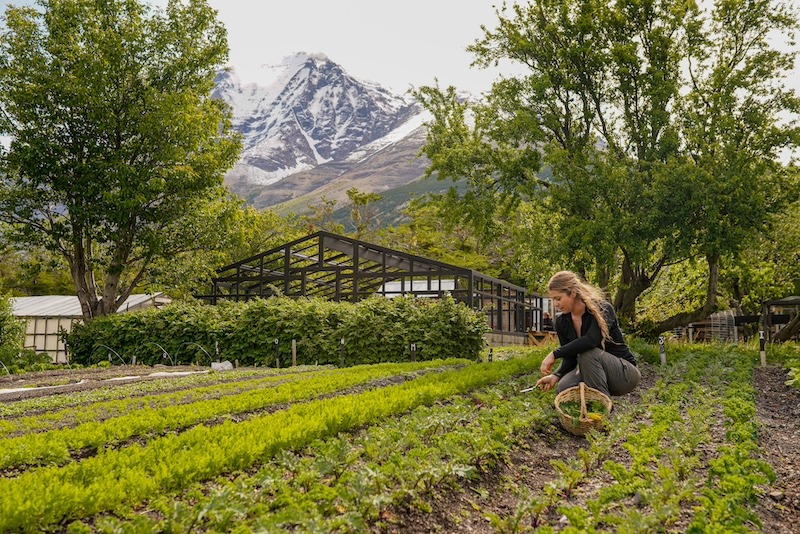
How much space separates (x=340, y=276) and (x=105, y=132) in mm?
9811

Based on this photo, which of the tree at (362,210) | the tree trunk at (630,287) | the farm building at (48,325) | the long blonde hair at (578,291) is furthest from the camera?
the tree at (362,210)

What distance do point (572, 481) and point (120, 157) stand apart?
2111 cm

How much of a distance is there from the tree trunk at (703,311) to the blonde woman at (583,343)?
→ 13271 mm

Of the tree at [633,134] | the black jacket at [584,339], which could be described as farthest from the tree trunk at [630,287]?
the black jacket at [584,339]

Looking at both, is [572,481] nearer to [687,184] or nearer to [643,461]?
[643,461]

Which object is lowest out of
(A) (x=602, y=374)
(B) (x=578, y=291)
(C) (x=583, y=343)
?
(A) (x=602, y=374)

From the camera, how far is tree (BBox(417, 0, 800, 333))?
1723 cm

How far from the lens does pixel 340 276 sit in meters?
26.6

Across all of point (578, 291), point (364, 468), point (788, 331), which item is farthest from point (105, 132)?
point (788, 331)

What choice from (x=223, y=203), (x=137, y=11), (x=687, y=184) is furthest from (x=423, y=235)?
(x=687, y=184)

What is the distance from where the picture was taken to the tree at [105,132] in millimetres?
21719

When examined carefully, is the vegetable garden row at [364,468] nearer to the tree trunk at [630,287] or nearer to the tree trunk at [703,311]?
the tree trunk at [703,311]

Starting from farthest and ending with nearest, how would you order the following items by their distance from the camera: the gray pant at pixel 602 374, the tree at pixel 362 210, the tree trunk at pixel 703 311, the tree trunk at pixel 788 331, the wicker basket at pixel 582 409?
the tree at pixel 362 210 < the tree trunk at pixel 788 331 < the tree trunk at pixel 703 311 < the gray pant at pixel 602 374 < the wicker basket at pixel 582 409

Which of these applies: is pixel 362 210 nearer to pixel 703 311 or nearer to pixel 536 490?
pixel 703 311
